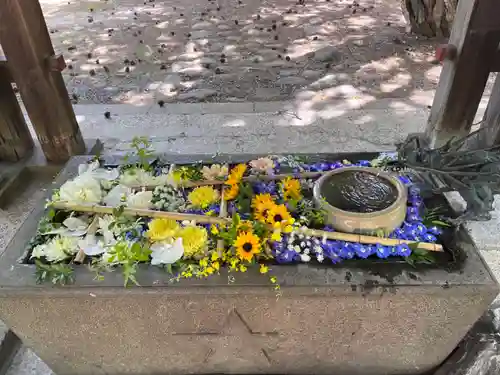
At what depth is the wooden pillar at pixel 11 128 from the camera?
9.32ft

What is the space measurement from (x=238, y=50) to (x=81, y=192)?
12.1 ft

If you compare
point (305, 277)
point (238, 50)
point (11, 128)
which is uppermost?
point (305, 277)

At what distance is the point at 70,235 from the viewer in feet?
5.33

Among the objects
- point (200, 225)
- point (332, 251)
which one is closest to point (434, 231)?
point (332, 251)

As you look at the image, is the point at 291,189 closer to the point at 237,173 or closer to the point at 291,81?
the point at 237,173

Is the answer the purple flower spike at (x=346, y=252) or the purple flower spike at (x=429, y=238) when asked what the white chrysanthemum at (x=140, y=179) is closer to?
the purple flower spike at (x=346, y=252)

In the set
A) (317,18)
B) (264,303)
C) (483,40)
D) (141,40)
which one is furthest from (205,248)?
(317,18)

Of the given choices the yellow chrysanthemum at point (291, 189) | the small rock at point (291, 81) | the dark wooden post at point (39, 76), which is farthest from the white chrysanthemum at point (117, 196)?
the small rock at point (291, 81)

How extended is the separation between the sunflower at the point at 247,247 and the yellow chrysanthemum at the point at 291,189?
290mm

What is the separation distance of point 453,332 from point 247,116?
8.07 feet

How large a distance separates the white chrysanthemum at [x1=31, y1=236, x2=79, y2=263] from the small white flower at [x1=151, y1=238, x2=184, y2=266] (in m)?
0.30

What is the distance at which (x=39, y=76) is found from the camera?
107 inches

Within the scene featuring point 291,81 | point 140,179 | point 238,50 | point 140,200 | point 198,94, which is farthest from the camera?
point 238,50

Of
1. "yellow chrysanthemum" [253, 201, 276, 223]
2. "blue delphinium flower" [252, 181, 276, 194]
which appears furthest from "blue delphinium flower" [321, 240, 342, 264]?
"blue delphinium flower" [252, 181, 276, 194]
